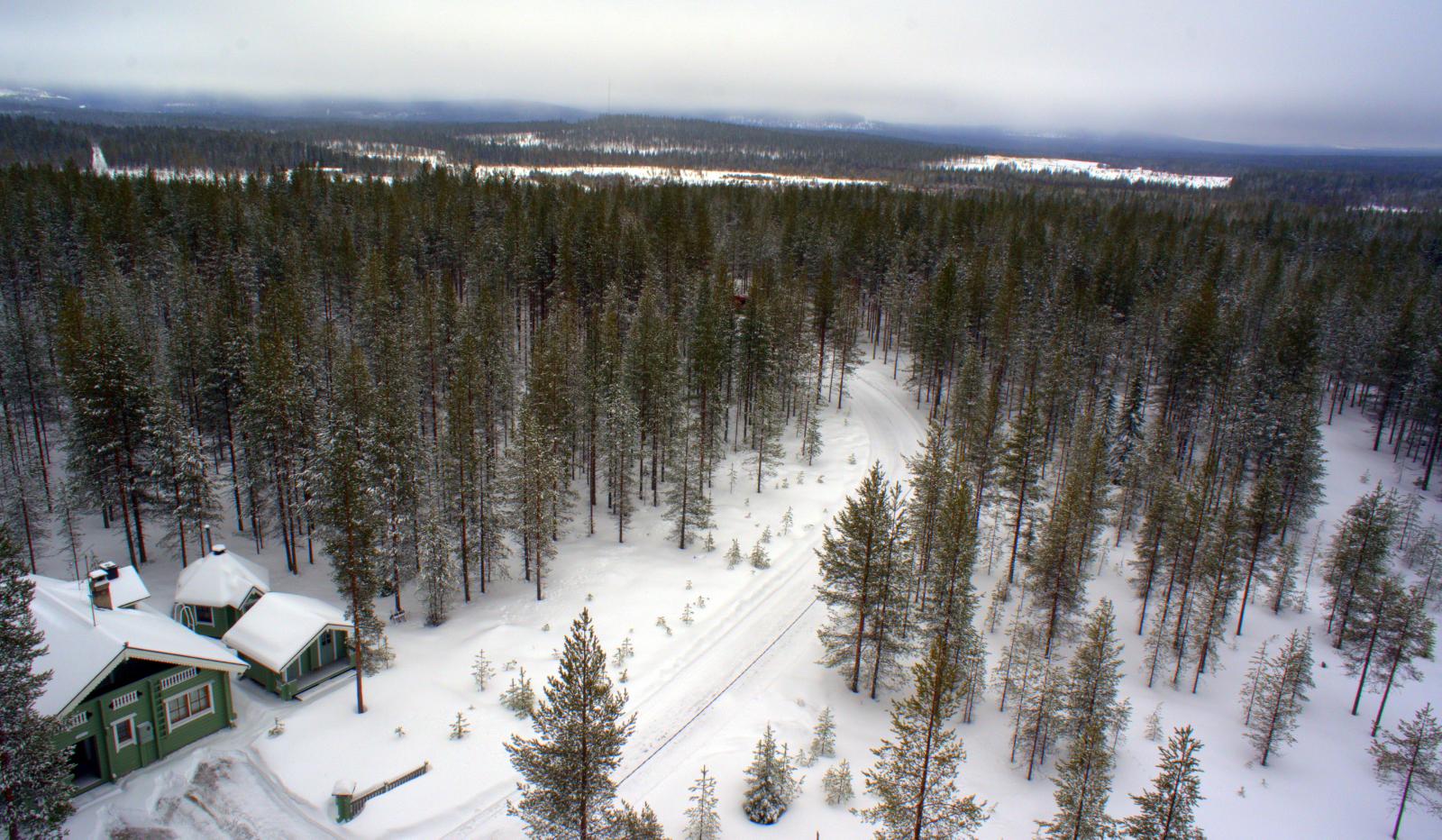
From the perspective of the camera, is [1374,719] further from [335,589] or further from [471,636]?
[335,589]

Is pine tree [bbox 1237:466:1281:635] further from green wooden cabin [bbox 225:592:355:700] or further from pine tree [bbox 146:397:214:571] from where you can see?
pine tree [bbox 146:397:214:571]

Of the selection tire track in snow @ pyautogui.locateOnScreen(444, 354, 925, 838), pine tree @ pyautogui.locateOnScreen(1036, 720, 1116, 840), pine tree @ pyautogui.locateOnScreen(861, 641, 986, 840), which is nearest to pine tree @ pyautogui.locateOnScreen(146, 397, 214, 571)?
tire track in snow @ pyautogui.locateOnScreen(444, 354, 925, 838)

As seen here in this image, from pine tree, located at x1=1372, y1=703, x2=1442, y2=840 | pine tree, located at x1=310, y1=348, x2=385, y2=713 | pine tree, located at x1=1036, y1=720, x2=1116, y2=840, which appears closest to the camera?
pine tree, located at x1=1036, y1=720, x2=1116, y2=840

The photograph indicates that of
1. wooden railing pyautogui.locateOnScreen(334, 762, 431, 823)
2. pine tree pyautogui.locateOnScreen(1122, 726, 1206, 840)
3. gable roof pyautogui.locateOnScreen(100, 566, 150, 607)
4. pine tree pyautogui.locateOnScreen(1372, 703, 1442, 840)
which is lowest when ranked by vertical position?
pine tree pyautogui.locateOnScreen(1372, 703, 1442, 840)

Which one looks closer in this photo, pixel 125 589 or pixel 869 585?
pixel 125 589

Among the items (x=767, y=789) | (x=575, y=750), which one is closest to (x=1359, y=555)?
(x=767, y=789)

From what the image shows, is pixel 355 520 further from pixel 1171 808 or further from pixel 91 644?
pixel 1171 808
